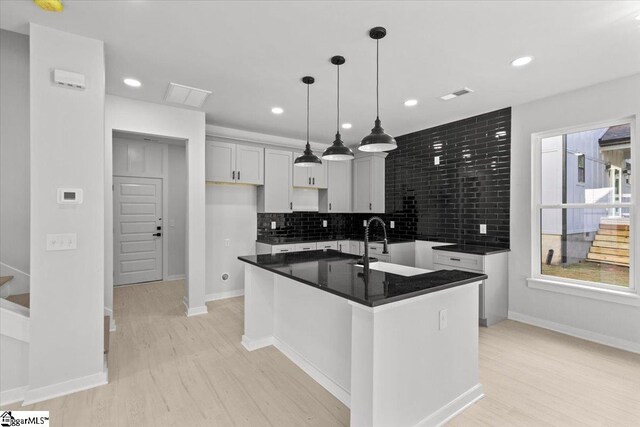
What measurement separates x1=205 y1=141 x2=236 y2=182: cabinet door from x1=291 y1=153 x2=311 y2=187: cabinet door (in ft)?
3.63

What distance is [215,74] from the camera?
3074 mm

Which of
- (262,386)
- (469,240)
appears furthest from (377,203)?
(262,386)

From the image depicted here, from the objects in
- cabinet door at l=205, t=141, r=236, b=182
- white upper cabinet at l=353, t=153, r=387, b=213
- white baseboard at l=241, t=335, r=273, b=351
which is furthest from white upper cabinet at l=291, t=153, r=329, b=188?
white baseboard at l=241, t=335, r=273, b=351

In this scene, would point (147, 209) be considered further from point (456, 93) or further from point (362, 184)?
point (456, 93)

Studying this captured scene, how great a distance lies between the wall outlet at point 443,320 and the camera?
2.00m

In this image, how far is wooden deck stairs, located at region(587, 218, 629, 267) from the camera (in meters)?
3.20

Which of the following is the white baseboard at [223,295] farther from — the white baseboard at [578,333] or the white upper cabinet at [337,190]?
the white baseboard at [578,333]

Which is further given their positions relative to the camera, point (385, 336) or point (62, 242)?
point (62, 242)

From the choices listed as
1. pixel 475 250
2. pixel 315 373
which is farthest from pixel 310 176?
pixel 315 373

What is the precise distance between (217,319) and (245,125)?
2.84m

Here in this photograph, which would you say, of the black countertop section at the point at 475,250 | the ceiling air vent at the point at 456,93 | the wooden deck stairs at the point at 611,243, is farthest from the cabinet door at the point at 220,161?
the wooden deck stairs at the point at 611,243

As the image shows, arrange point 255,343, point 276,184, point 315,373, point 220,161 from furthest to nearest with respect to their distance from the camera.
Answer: point 276,184, point 220,161, point 255,343, point 315,373

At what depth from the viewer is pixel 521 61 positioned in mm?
2770

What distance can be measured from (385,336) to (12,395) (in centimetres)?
265
